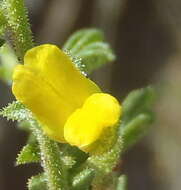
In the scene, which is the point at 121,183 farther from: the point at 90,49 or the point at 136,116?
the point at 90,49

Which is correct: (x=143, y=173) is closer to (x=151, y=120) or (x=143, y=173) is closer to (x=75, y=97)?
(x=151, y=120)

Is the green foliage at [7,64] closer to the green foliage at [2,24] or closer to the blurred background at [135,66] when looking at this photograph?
the green foliage at [2,24]

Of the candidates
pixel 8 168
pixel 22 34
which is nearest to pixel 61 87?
pixel 22 34

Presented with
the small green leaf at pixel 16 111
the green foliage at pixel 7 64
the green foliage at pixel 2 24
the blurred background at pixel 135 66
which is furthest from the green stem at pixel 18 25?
the blurred background at pixel 135 66

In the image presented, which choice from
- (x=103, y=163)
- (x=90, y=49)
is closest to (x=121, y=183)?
(x=103, y=163)

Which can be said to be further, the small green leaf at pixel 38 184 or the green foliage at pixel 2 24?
the small green leaf at pixel 38 184

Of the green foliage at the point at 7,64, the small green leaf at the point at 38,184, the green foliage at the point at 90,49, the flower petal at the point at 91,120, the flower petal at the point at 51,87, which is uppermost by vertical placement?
the green foliage at the point at 7,64
